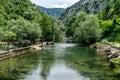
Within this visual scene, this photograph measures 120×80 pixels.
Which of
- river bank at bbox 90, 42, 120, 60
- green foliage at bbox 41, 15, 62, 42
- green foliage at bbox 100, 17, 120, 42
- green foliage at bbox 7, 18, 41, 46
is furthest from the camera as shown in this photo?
green foliage at bbox 41, 15, 62, 42

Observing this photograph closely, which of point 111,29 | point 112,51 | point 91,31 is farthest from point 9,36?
point 111,29

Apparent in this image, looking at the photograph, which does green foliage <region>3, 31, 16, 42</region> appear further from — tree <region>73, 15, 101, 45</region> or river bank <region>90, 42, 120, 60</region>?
tree <region>73, 15, 101, 45</region>

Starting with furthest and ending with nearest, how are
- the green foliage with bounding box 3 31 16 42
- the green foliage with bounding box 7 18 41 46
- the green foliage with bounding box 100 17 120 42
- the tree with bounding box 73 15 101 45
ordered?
1. the tree with bounding box 73 15 101 45
2. the green foliage with bounding box 100 17 120 42
3. the green foliage with bounding box 7 18 41 46
4. the green foliage with bounding box 3 31 16 42

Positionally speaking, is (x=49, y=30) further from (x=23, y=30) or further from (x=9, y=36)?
(x=9, y=36)

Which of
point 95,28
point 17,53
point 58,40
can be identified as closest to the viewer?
point 17,53

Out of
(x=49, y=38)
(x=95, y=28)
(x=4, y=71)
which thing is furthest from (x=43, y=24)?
(x=4, y=71)

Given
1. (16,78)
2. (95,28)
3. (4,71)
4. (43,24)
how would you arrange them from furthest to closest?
1. (43,24)
2. (95,28)
3. (4,71)
4. (16,78)

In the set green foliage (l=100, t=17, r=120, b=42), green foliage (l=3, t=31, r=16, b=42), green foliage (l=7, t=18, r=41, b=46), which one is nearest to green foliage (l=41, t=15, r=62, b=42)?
green foliage (l=100, t=17, r=120, b=42)

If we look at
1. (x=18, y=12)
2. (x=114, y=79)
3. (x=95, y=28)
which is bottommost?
(x=114, y=79)

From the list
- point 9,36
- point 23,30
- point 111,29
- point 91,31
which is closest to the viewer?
point 9,36

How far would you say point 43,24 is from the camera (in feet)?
539

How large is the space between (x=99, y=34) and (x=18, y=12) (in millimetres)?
73644

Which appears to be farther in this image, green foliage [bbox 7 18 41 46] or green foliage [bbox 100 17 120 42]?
green foliage [bbox 100 17 120 42]

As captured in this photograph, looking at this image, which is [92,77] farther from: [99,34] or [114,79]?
[99,34]
